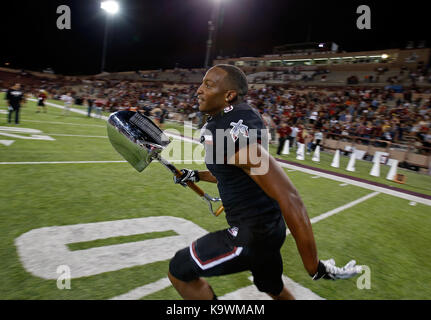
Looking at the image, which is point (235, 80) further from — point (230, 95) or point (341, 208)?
point (341, 208)

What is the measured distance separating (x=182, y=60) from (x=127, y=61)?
14.5 meters

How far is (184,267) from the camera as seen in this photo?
63.3 inches

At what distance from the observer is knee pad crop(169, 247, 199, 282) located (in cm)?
159

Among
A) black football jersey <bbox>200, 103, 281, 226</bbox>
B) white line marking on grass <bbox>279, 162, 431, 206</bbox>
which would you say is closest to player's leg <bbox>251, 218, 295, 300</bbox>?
black football jersey <bbox>200, 103, 281, 226</bbox>

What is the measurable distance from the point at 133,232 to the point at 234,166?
2.40 m

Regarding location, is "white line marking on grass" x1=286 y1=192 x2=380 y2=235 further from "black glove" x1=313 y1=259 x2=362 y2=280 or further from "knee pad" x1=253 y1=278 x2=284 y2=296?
"black glove" x1=313 y1=259 x2=362 y2=280

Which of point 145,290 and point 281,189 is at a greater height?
point 281,189

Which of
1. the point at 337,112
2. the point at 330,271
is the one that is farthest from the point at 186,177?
the point at 337,112

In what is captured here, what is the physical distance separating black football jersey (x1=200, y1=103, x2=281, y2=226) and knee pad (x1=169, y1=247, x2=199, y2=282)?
36cm

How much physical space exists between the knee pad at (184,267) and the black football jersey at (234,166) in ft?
1.19

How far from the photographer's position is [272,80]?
3497 cm

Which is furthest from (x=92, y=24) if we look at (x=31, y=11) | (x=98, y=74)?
(x=98, y=74)

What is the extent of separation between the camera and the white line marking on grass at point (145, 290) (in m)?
2.21
